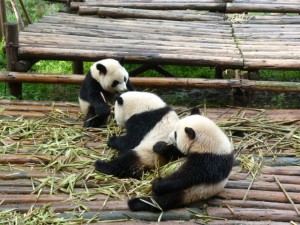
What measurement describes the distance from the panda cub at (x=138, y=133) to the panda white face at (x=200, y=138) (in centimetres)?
34

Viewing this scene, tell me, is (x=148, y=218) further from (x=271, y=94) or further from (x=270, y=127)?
(x=271, y=94)

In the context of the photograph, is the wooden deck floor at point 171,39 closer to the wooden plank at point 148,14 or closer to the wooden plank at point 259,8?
the wooden plank at point 148,14

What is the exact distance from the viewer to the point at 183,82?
5.44 metres

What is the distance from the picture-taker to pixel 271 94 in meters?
7.82

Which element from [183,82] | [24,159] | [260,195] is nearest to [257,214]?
[260,195]

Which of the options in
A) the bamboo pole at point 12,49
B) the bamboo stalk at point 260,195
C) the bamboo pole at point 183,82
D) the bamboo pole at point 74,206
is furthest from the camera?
the bamboo pole at point 12,49

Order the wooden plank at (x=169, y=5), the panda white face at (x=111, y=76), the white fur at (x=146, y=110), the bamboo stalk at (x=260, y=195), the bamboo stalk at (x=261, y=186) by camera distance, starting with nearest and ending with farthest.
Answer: the bamboo stalk at (x=260, y=195)
the bamboo stalk at (x=261, y=186)
the white fur at (x=146, y=110)
the panda white face at (x=111, y=76)
the wooden plank at (x=169, y=5)

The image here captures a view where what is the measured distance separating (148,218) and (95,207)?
1.28 ft

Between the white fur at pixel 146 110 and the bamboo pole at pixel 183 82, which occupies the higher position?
the white fur at pixel 146 110

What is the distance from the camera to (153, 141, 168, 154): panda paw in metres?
3.54

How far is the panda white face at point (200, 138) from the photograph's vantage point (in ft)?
10.5

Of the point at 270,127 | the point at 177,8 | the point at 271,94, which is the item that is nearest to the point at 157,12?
the point at 177,8

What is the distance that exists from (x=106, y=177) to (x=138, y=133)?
0.46 metres

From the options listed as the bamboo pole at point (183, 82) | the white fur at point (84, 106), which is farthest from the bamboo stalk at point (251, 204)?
the bamboo pole at point (183, 82)
